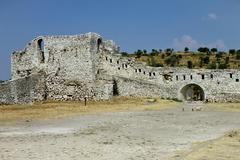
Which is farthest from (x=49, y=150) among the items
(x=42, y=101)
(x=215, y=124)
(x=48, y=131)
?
(x=42, y=101)

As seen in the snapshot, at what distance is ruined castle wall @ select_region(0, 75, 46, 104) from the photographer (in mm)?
40706

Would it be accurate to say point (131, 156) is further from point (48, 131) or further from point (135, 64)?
point (135, 64)

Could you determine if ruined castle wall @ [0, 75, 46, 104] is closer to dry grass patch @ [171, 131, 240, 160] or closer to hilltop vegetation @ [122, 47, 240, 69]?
dry grass patch @ [171, 131, 240, 160]

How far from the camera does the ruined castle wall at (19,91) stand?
40706 millimetres

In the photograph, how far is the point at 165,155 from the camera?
15352 millimetres

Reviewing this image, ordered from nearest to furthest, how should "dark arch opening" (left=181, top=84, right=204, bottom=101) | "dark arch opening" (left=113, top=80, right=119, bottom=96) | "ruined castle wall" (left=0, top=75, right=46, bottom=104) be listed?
"ruined castle wall" (left=0, top=75, right=46, bottom=104)
"dark arch opening" (left=113, top=80, right=119, bottom=96)
"dark arch opening" (left=181, top=84, right=204, bottom=101)

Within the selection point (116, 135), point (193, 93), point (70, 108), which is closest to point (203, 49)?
point (193, 93)

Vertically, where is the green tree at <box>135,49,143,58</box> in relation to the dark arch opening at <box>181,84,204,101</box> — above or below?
above

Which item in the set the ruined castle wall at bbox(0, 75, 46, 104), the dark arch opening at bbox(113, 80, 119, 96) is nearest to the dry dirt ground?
the ruined castle wall at bbox(0, 75, 46, 104)

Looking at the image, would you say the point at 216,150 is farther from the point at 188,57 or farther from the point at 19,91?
the point at 188,57

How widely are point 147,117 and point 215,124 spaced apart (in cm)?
476

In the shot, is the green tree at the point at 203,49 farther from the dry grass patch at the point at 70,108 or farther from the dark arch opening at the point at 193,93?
the dry grass patch at the point at 70,108

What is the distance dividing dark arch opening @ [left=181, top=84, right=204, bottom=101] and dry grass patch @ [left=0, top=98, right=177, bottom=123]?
525cm

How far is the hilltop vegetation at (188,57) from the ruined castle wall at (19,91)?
28.6m
